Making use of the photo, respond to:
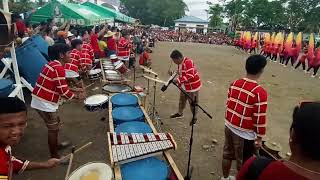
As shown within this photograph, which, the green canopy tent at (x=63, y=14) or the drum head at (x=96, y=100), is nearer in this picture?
the drum head at (x=96, y=100)

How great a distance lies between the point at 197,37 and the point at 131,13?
24.1m

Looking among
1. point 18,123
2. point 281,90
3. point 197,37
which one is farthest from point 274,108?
point 197,37

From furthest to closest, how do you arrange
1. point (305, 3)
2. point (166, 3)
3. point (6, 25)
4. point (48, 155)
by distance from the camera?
point (166, 3) < point (305, 3) < point (48, 155) < point (6, 25)

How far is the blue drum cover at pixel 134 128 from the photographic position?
4684 millimetres

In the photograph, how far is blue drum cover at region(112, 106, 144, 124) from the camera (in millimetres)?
5258

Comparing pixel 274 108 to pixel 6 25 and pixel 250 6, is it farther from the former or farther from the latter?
pixel 250 6

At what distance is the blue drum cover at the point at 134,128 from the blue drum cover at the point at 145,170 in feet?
3.07

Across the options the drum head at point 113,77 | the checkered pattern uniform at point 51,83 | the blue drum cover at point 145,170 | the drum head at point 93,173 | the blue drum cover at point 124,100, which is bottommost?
the blue drum cover at point 145,170

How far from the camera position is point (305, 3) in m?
46.2

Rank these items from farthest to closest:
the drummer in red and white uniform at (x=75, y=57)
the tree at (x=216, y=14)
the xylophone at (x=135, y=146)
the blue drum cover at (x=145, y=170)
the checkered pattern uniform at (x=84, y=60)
Answer: the tree at (x=216, y=14) → the checkered pattern uniform at (x=84, y=60) → the drummer in red and white uniform at (x=75, y=57) → the xylophone at (x=135, y=146) → the blue drum cover at (x=145, y=170)

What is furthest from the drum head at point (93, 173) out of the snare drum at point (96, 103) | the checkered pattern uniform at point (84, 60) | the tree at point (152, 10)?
the tree at point (152, 10)

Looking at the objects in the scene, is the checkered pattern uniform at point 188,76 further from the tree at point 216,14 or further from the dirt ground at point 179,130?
the tree at point 216,14

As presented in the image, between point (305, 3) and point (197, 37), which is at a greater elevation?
point (305, 3)

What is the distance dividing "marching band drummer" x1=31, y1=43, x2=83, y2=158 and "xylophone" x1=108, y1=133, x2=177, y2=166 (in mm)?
1362
